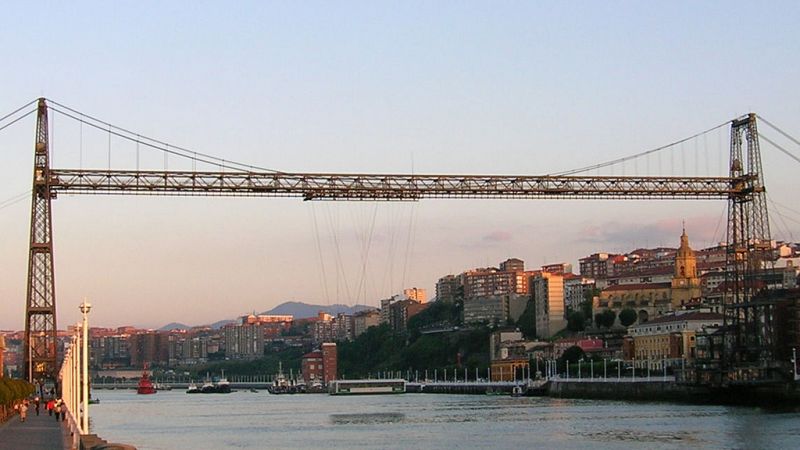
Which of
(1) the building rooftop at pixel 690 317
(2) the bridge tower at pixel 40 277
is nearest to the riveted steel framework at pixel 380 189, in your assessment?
(2) the bridge tower at pixel 40 277

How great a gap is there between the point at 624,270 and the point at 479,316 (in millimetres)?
14911

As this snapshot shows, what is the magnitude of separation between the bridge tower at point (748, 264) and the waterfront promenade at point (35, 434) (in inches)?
1084

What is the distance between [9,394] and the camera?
3425cm

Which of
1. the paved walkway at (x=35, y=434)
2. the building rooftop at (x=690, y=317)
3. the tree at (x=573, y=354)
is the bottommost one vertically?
the paved walkway at (x=35, y=434)

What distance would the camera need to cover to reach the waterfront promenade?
79.3 feet

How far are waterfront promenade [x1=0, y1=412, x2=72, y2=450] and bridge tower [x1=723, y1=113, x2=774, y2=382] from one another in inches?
1084

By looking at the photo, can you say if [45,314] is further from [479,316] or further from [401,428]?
[479,316]

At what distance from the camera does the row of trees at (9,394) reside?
33500 millimetres

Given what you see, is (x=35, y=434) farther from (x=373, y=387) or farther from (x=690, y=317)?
(x=373, y=387)

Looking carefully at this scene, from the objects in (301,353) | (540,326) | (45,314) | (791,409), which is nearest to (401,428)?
(45,314)

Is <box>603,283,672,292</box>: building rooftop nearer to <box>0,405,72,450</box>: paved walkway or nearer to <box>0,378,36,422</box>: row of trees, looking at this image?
<box>0,378,36,422</box>: row of trees

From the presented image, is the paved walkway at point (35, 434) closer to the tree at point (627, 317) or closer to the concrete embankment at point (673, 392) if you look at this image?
the concrete embankment at point (673, 392)

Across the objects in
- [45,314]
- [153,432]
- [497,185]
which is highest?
[497,185]

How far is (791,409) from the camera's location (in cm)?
5188
